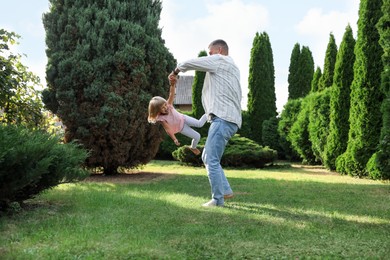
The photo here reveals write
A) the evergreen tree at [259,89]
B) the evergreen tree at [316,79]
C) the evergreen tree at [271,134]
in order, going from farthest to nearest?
the evergreen tree at [259,89] < the evergreen tree at [316,79] < the evergreen tree at [271,134]

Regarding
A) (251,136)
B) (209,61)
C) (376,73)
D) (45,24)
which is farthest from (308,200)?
(251,136)

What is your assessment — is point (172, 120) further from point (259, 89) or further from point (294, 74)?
point (294, 74)

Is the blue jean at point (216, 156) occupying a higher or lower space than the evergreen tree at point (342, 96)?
lower

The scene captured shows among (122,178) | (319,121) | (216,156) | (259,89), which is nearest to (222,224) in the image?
(216,156)

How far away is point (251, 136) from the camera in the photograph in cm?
2036

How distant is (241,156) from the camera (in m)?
14.6

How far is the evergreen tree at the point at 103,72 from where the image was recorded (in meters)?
9.96

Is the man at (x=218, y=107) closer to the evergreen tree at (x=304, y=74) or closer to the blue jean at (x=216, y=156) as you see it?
the blue jean at (x=216, y=156)

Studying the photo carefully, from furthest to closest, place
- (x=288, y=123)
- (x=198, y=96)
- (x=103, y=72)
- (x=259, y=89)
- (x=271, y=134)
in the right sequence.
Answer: (x=259, y=89) → (x=198, y=96) → (x=271, y=134) → (x=288, y=123) → (x=103, y=72)

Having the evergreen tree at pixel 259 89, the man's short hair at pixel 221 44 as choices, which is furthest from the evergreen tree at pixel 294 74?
the man's short hair at pixel 221 44

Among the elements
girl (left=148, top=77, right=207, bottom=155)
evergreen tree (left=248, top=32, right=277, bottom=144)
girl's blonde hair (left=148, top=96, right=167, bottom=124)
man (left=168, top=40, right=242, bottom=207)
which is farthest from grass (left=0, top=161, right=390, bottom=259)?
evergreen tree (left=248, top=32, right=277, bottom=144)

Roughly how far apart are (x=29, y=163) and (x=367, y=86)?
29.2ft

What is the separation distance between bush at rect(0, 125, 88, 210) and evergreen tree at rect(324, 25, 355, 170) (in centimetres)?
890

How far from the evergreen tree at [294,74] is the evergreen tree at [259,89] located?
2.64 metres
